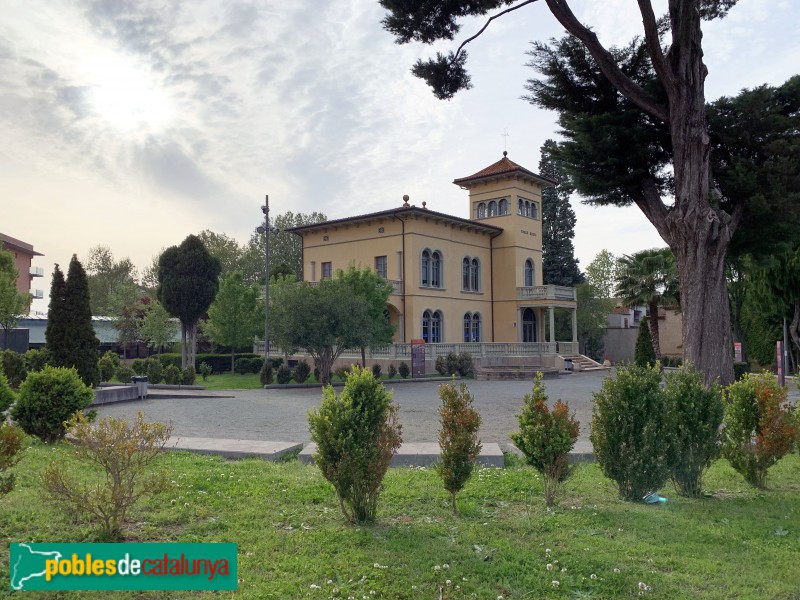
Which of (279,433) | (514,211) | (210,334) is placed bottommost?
(279,433)

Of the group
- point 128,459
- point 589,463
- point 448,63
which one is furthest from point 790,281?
point 128,459

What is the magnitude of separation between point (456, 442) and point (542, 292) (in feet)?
118

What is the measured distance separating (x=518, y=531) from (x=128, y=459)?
3398 millimetres

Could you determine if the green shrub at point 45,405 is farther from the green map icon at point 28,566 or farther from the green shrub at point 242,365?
the green shrub at point 242,365

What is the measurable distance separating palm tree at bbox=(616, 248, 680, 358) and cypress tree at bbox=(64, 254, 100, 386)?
2522 cm

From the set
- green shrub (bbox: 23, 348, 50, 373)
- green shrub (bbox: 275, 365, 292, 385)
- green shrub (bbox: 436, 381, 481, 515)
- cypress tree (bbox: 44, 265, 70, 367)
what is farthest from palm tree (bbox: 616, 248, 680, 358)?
green shrub (bbox: 436, 381, 481, 515)

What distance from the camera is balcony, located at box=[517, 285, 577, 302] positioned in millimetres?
41406

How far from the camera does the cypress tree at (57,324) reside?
61.3ft

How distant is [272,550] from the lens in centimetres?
532

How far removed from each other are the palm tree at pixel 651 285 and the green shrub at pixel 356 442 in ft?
95.8

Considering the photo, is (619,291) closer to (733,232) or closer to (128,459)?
(733,232)

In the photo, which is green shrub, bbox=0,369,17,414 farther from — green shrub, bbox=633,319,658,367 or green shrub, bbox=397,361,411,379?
green shrub, bbox=633,319,658,367

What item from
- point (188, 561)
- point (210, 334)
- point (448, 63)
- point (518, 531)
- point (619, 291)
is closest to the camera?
point (188, 561)

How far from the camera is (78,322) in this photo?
18984 mm
